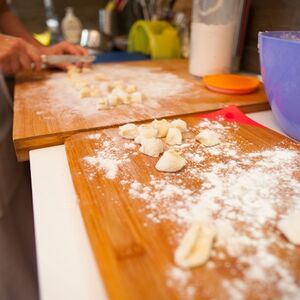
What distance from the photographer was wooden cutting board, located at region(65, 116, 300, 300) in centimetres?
26

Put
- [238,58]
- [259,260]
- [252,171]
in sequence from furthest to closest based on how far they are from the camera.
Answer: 1. [238,58]
2. [252,171]
3. [259,260]

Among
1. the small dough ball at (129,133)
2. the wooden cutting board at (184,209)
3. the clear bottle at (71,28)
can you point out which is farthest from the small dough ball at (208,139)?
the clear bottle at (71,28)

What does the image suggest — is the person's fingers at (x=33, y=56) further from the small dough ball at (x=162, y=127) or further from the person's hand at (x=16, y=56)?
the small dough ball at (x=162, y=127)

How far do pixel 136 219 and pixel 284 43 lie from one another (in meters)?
0.40

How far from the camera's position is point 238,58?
1.05 metres

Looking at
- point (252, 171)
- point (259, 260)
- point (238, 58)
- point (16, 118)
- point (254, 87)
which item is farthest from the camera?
point (238, 58)

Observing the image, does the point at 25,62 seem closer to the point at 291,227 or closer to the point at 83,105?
the point at 83,105

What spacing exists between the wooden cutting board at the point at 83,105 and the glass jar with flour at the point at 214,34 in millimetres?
68

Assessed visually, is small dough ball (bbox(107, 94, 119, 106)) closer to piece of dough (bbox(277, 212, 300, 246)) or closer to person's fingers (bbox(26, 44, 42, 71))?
person's fingers (bbox(26, 44, 42, 71))

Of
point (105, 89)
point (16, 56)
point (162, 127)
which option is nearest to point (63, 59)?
point (16, 56)

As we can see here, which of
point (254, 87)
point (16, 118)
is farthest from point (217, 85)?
point (16, 118)

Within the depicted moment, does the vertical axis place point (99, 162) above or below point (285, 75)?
below

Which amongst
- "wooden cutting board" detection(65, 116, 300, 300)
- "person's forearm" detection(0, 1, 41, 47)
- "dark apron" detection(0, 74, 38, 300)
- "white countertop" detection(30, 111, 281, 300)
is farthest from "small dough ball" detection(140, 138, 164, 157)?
"person's forearm" detection(0, 1, 41, 47)

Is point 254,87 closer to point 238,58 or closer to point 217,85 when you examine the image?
point 217,85
